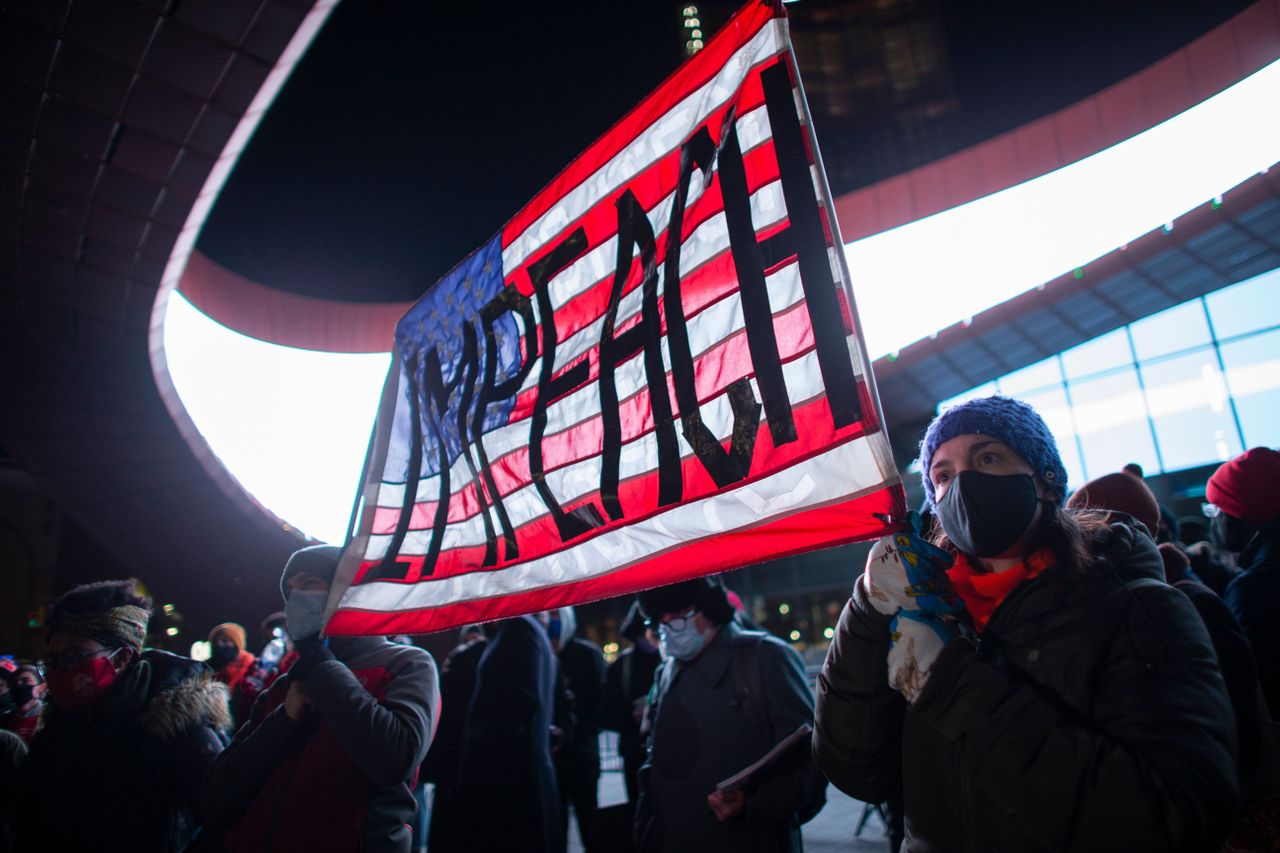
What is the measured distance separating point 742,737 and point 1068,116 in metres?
12.9

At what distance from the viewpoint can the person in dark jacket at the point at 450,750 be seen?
4117mm

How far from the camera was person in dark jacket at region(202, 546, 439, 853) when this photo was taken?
2.34 m

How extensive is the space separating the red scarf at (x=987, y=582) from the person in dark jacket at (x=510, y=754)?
2897mm

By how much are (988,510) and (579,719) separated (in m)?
5.09

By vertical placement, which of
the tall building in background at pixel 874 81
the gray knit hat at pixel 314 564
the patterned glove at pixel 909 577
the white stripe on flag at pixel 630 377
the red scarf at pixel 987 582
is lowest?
the red scarf at pixel 987 582

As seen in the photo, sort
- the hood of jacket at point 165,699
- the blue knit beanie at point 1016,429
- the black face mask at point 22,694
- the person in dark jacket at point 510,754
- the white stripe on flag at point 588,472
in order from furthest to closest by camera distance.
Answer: the black face mask at point 22,694
the person in dark jacket at point 510,754
the hood of jacket at point 165,699
the white stripe on flag at point 588,472
the blue knit beanie at point 1016,429

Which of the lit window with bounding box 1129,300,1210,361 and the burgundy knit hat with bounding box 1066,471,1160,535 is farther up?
the lit window with bounding box 1129,300,1210,361

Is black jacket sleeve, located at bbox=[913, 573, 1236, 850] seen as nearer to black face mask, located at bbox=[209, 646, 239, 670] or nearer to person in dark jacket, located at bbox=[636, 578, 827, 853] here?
person in dark jacket, located at bbox=[636, 578, 827, 853]

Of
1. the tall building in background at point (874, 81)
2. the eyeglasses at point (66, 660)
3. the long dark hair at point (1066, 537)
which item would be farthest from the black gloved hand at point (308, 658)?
the tall building in background at point (874, 81)

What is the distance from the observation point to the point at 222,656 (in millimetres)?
6398

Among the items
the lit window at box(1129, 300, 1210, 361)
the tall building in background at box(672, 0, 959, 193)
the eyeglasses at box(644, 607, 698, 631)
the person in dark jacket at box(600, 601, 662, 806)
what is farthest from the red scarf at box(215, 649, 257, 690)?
the lit window at box(1129, 300, 1210, 361)

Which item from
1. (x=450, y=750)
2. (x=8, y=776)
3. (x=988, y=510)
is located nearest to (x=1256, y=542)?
(x=988, y=510)

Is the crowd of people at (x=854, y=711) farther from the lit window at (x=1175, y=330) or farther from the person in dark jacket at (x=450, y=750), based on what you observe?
the lit window at (x=1175, y=330)

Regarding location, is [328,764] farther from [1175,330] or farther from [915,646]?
[1175,330]
